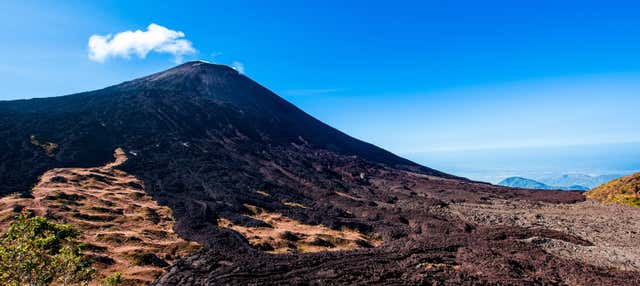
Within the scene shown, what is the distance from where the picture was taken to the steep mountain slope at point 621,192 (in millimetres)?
59891

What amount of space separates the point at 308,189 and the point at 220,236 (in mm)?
34397

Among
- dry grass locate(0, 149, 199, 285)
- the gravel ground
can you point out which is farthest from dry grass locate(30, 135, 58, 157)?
the gravel ground

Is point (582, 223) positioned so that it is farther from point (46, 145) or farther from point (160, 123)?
point (46, 145)

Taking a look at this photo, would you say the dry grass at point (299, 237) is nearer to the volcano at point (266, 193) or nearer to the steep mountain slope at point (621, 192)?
the volcano at point (266, 193)

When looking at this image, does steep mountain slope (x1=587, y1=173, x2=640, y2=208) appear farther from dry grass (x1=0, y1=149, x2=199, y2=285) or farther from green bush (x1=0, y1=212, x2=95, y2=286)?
green bush (x1=0, y1=212, x2=95, y2=286)

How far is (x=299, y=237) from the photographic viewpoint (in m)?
43.9

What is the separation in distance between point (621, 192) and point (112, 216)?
92.7 m

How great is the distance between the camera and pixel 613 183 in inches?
2771

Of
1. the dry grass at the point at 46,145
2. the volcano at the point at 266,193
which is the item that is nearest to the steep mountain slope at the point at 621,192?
the volcano at the point at 266,193

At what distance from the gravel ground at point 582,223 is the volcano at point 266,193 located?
1591mm

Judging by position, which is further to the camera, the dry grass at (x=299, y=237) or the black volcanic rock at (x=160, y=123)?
the black volcanic rock at (x=160, y=123)

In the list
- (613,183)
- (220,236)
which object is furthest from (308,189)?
(613,183)

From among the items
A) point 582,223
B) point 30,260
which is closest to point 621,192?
point 582,223

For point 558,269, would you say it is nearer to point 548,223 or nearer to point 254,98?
point 548,223
